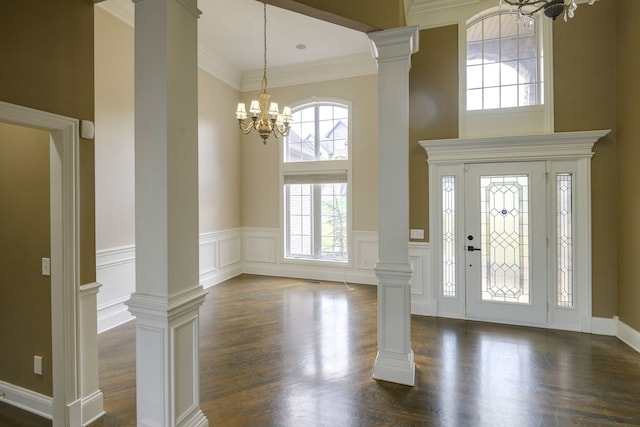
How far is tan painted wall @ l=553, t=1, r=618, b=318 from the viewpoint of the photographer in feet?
12.5

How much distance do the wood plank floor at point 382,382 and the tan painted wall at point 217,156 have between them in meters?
2.22

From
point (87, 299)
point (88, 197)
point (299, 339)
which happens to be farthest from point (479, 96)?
point (87, 299)

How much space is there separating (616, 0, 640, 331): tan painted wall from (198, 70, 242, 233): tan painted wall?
574 centimetres

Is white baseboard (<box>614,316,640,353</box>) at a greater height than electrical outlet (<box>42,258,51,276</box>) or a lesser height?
lesser

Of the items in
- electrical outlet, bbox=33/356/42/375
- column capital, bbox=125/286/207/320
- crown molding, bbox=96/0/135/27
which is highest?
A: crown molding, bbox=96/0/135/27

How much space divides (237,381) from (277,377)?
344 millimetres

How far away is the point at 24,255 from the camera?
236 cm

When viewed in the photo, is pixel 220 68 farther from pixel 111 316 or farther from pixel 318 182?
pixel 111 316

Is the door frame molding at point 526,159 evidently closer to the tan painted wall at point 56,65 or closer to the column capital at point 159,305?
the column capital at point 159,305

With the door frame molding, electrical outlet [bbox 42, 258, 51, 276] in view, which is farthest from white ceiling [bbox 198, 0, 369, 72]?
electrical outlet [bbox 42, 258, 51, 276]

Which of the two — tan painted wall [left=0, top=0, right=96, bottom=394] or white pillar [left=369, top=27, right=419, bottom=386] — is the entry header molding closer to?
white pillar [left=369, top=27, right=419, bottom=386]

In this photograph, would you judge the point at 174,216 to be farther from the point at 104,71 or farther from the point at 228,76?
the point at 228,76

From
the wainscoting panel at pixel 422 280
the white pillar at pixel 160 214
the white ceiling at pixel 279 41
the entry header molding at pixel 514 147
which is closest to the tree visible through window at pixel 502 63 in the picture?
the white ceiling at pixel 279 41

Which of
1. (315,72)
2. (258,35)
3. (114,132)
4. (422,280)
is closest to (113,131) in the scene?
(114,132)
